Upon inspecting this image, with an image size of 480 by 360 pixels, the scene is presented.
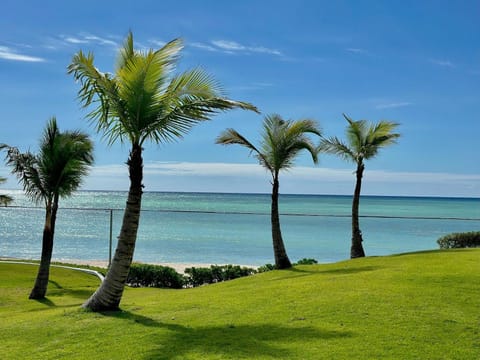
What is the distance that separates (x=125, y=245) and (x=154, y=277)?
8.85 m

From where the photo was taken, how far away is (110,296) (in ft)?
25.3

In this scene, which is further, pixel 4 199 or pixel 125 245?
pixel 4 199

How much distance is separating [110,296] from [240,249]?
20274mm

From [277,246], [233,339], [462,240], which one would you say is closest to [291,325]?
[233,339]

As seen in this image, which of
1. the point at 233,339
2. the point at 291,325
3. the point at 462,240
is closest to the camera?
the point at 233,339

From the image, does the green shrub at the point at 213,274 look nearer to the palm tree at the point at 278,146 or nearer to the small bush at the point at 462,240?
the palm tree at the point at 278,146

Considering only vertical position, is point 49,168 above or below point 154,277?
above

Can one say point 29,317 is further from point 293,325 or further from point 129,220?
point 293,325

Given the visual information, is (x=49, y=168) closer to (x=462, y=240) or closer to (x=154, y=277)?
(x=154, y=277)

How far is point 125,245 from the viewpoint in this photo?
7.60m

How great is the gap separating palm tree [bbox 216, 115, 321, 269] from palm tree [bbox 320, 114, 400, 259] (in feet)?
6.12

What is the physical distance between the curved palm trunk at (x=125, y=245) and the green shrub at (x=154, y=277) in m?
8.37

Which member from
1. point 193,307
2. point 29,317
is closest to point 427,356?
point 193,307

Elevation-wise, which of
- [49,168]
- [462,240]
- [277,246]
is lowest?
[277,246]
